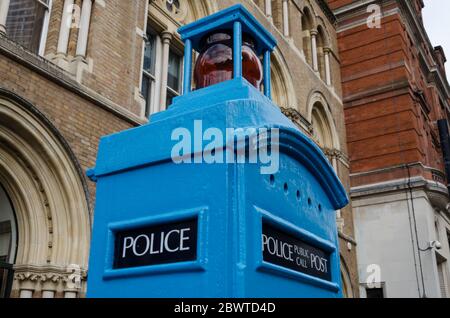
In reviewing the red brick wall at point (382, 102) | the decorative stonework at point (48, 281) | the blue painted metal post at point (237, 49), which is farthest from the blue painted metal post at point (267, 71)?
the red brick wall at point (382, 102)

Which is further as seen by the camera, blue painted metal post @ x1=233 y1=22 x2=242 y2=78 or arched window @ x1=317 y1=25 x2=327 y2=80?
arched window @ x1=317 y1=25 x2=327 y2=80

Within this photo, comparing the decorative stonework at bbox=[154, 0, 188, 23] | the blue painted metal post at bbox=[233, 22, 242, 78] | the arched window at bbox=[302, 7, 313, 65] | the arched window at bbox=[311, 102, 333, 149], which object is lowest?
the blue painted metal post at bbox=[233, 22, 242, 78]

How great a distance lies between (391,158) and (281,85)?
5353 mm

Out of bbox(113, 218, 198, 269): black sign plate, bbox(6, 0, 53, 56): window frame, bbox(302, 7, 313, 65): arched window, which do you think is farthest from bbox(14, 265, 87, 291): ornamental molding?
bbox(302, 7, 313, 65): arched window

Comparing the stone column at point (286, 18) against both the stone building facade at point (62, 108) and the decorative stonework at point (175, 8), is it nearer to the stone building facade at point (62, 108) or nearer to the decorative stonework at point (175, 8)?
the decorative stonework at point (175, 8)

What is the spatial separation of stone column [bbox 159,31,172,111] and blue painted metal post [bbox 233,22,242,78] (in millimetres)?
6816

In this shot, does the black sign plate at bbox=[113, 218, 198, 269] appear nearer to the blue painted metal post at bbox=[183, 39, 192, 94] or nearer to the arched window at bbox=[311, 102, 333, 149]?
the blue painted metal post at bbox=[183, 39, 192, 94]

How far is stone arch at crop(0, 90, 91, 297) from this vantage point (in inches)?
227

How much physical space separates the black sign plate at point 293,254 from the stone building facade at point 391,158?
14.0 m

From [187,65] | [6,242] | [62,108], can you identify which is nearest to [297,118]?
[62,108]

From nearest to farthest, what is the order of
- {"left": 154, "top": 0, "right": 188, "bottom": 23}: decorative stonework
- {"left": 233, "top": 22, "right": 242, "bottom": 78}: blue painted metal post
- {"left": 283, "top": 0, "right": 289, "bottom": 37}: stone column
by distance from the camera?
{"left": 233, "top": 22, "right": 242, "bottom": 78}: blue painted metal post
{"left": 154, "top": 0, "right": 188, "bottom": 23}: decorative stonework
{"left": 283, "top": 0, "right": 289, "bottom": 37}: stone column

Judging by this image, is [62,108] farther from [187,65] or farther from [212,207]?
[212,207]

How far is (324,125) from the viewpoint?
1636 centimetres

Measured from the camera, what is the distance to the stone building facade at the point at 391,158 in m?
15.1
